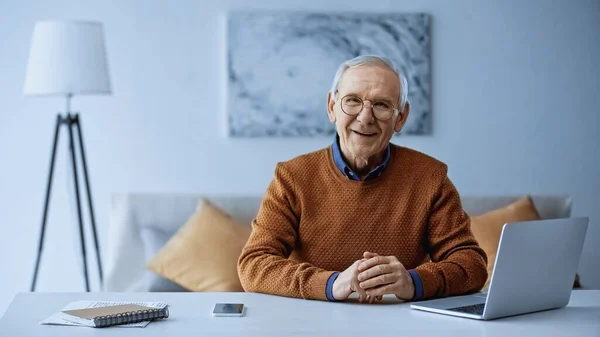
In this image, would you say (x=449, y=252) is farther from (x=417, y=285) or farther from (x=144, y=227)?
(x=144, y=227)


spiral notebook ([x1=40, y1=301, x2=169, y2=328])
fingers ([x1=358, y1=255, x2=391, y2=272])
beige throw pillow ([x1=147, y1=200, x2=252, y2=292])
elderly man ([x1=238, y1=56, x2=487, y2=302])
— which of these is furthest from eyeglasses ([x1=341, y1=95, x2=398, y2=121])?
beige throw pillow ([x1=147, y1=200, x2=252, y2=292])

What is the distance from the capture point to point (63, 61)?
3594mm

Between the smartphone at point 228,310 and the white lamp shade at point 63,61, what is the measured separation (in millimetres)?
2028

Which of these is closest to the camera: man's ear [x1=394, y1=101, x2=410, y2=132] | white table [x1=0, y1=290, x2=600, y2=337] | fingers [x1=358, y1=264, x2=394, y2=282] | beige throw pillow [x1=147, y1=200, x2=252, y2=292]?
white table [x1=0, y1=290, x2=600, y2=337]

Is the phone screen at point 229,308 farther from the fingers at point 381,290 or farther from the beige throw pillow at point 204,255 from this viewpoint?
the beige throw pillow at point 204,255

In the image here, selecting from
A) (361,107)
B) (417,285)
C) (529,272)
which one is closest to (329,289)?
(417,285)

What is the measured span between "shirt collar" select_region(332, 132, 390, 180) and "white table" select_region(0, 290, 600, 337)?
0.40m

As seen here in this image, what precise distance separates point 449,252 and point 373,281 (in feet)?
1.20

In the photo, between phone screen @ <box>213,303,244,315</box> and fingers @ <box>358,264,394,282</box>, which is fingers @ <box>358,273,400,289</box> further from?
phone screen @ <box>213,303,244,315</box>

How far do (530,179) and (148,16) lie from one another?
2142 millimetres

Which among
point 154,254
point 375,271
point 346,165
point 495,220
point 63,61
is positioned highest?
point 63,61

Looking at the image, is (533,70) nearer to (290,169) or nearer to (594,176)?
(594,176)

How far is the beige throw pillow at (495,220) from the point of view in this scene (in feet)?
11.6

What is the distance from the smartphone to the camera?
1.76m
